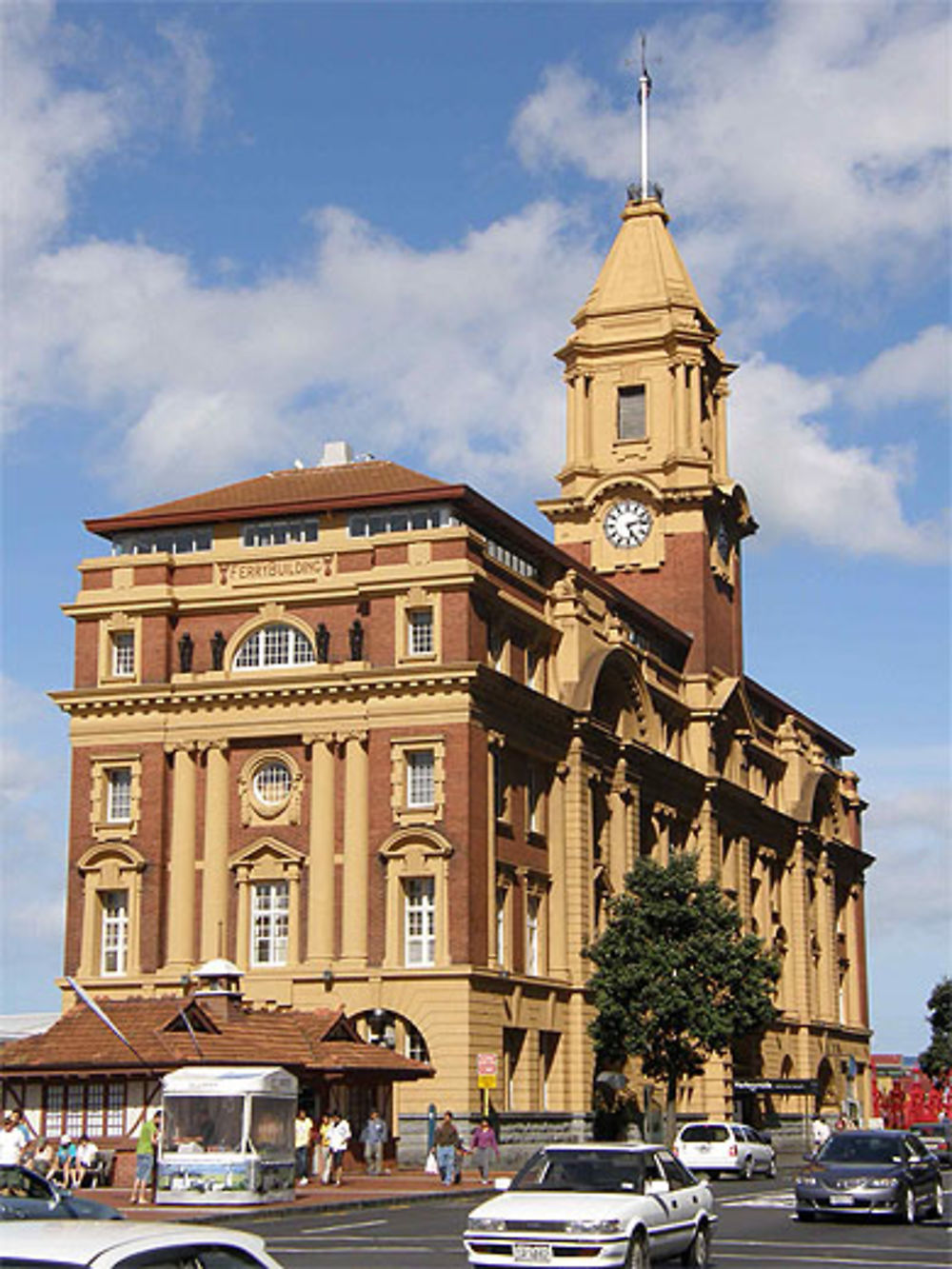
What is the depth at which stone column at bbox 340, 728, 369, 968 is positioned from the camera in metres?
57.2

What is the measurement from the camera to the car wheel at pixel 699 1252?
75.9ft

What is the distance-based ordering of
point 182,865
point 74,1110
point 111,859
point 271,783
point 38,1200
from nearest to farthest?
point 38,1200 → point 74,1110 → point 182,865 → point 271,783 → point 111,859

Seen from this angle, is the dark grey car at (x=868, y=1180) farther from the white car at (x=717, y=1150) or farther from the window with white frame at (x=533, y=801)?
the window with white frame at (x=533, y=801)

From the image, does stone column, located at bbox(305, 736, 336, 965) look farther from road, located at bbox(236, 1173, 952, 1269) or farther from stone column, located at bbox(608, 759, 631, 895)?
road, located at bbox(236, 1173, 952, 1269)

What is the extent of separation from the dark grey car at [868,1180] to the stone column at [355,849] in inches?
995

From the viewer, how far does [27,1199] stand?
79.5 ft

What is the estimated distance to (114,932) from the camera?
2388 inches

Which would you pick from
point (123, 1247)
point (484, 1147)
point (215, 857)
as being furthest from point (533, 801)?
point (123, 1247)

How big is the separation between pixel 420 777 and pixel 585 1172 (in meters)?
36.1

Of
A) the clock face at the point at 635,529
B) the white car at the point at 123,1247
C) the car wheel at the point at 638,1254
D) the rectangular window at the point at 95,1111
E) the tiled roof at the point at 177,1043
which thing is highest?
the clock face at the point at 635,529

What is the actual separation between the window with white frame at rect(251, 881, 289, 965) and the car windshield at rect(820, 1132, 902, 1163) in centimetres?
2789

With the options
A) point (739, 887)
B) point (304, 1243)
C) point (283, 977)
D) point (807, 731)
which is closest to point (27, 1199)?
point (304, 1243)

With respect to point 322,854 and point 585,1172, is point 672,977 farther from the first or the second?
point 585,1172

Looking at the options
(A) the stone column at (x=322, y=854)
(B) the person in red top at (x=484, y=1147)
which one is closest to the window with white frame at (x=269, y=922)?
(A) the stone column at (x=322, y=854)
